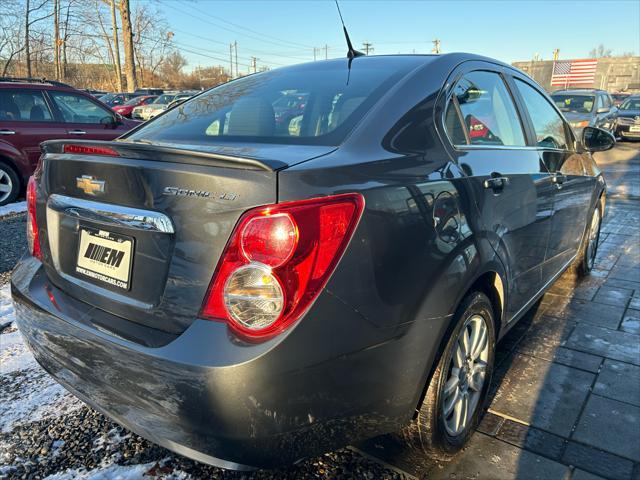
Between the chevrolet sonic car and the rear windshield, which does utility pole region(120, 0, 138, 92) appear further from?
the chevrolet sonic car

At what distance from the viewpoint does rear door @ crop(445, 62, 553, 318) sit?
2.08m

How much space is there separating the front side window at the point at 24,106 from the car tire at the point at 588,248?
7325 mm

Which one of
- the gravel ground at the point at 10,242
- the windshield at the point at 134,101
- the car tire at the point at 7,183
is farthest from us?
the windshield at the point at 134,101

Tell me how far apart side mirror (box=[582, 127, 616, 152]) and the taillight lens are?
3.18m

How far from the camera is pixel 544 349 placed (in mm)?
3006

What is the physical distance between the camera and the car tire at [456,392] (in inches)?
72.4

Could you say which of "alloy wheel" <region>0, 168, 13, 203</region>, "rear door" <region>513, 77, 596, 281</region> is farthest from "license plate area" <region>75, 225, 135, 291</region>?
"alloy wheel" <region>0, 168, 13, 203</region>

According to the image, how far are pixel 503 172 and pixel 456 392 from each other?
1003 mm

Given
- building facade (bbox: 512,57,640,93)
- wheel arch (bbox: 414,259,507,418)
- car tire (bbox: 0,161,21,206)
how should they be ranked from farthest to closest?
building facade (bbox: 512,57,640,93) → car tire (bbox: 0,161,21,206) → wheel arch (bbox: 414,259,507,418)

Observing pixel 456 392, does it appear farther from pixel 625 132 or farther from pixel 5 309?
pixel 625 132

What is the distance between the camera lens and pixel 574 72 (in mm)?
36219

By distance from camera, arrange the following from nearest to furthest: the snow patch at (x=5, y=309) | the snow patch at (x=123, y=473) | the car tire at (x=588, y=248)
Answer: the snow patch at (x=123, y=473)
the snow patch at (x=5, y=309)
the car tire at (x=588, y=248)

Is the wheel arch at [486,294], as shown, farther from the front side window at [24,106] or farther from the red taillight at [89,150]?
the front side window at [24,106]

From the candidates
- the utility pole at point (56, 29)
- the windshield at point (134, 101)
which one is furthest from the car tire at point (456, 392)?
the utility pole at point (56, 29)
